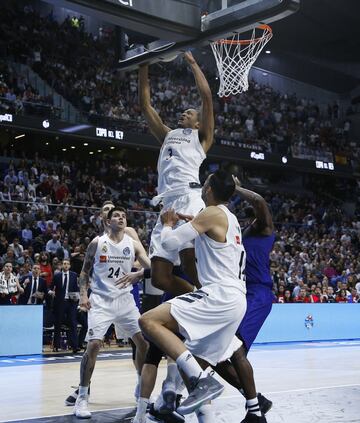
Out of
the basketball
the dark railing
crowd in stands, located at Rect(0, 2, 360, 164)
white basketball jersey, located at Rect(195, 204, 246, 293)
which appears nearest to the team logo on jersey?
the basketball

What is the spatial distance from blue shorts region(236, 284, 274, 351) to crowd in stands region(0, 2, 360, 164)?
1525cm

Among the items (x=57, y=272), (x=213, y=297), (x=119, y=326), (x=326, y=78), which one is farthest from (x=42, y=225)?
(x=326, y=78)

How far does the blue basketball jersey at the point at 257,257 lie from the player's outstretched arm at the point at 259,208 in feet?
0.27

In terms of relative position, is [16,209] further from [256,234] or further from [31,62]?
[256,234]

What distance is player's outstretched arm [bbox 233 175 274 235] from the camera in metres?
5.96

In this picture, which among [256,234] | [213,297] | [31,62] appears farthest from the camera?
[31,62]

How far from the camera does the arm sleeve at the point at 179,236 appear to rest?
15.6 feet

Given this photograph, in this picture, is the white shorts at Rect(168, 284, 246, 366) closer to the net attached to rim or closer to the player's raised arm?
the player's raised arm

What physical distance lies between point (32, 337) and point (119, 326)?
5902 millimetres

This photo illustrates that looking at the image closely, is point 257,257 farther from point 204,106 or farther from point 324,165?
point 324,165

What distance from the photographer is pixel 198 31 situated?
6.13m

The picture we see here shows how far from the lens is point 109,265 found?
678cm

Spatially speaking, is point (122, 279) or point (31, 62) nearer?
point (122, 279)

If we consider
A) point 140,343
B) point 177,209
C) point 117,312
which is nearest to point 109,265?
point 117,312
